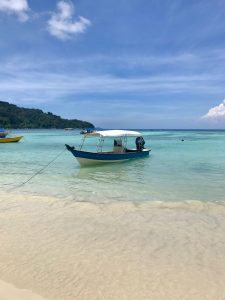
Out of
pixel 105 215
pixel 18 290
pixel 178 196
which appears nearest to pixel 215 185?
pixel 178 196

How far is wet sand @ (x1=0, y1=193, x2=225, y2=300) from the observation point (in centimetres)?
447

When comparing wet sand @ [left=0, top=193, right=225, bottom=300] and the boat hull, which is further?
the boat hull

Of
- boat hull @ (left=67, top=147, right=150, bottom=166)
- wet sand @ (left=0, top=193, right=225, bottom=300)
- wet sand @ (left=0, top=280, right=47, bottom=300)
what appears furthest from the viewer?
boat hull @ (left=67, top=147, right=150, bottom=166)

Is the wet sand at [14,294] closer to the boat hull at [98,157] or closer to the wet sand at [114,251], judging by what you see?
the wet sand at [114,251]

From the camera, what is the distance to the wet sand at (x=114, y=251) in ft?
14.7

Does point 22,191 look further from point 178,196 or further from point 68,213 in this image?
point 178,196

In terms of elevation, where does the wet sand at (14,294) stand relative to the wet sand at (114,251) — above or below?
above

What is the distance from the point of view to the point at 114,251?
5.82 m

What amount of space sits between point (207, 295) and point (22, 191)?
897 cm

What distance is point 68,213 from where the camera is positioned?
8.48 m

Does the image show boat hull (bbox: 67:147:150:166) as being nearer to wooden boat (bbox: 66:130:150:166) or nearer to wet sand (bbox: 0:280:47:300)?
wooden boat (bbox: 66:130:150:166)

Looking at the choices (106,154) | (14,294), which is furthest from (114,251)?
(106,154)

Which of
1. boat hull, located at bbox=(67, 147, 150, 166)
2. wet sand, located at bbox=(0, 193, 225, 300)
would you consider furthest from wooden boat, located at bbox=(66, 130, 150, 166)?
wet sand, located at bbox=(0, 193, 225, 300)

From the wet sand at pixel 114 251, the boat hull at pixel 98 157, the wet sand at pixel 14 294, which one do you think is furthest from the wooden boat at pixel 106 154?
the wet sand at pixel 14 294
